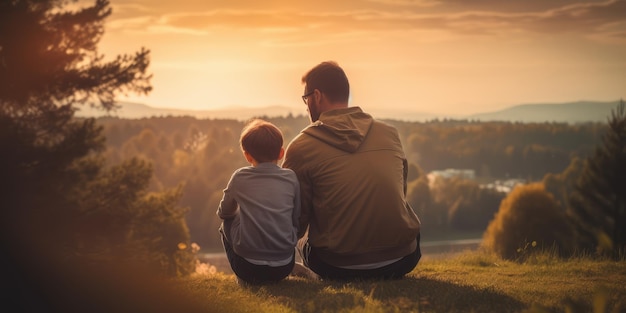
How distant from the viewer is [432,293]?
5.00 m

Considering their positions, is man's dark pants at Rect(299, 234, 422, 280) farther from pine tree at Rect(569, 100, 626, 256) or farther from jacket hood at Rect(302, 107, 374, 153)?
pine tree at Rect(569, 100, 626, 256)

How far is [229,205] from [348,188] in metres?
0.97

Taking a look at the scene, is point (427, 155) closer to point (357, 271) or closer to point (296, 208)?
point (357, 271)

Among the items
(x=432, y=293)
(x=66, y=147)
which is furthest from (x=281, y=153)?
(x=66, y=147)

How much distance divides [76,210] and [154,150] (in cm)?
7562

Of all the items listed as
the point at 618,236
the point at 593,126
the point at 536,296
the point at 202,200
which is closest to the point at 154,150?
the point at 202,200

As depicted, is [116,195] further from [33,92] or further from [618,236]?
[618,236]

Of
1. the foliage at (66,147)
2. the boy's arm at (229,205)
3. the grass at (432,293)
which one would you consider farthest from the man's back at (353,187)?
the foliage at (66,147)

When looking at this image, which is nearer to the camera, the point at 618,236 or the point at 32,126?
the point at 32,126

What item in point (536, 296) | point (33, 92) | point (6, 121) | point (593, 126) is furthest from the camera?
point (593, 126)

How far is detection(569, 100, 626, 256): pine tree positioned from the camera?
31.6 m

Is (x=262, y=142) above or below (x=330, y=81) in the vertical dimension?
below

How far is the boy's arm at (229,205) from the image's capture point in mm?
5285

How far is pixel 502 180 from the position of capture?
135 metres
